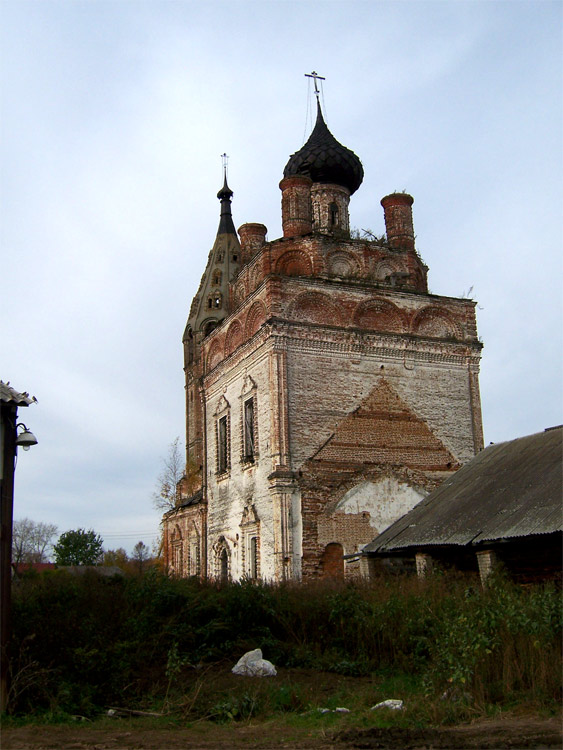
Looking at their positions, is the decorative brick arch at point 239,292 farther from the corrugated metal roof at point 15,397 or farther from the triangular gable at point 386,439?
the corrugated metal roof at point 15,397

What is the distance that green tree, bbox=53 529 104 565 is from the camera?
143 feet

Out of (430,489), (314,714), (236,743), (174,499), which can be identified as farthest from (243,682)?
(174,499)

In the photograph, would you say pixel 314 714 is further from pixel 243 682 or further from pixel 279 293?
pixel 279 293

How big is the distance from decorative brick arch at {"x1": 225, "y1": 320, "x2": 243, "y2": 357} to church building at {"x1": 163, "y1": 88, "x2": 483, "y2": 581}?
60 mm

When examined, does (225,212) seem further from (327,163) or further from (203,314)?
(327,163)

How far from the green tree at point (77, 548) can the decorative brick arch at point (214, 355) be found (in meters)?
25.1

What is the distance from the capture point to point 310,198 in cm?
2105

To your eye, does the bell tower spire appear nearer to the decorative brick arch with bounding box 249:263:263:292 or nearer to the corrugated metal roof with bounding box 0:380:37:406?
the decorative brick arch with bounding box 249:263:263:292

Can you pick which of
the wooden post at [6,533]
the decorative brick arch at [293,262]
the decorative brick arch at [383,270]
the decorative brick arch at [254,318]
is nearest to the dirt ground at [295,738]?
the wooden post at [6,533]

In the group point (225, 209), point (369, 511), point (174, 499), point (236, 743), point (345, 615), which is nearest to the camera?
point (236, 743)

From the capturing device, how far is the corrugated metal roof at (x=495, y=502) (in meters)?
11.4

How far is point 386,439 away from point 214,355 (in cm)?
597

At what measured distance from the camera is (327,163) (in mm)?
21750

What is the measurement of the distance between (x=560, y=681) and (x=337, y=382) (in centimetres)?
1107
